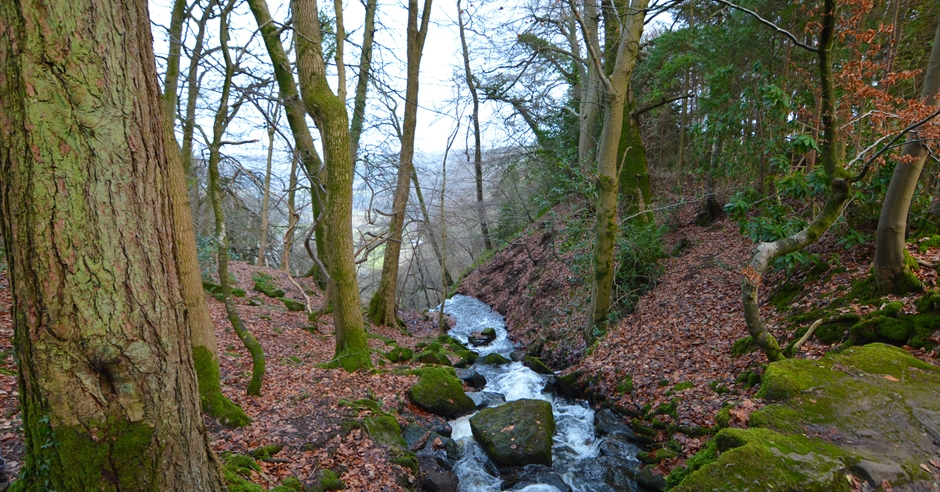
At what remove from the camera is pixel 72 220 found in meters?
1.95

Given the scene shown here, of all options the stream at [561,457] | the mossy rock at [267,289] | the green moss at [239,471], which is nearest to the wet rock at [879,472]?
the stream at [561,457]

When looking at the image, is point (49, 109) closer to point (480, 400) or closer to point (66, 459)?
point (66, 459)

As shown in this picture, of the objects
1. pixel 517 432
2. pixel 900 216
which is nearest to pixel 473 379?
pixel 517 432

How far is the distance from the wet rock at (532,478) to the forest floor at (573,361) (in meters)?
1.27

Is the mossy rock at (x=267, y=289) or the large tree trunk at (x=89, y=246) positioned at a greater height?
the large tree trunk at (x=89, y=246)

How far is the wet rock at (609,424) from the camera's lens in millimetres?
6617

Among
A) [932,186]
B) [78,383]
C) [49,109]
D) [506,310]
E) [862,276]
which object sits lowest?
[506,310]

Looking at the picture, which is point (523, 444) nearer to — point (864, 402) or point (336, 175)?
point (864, 402)

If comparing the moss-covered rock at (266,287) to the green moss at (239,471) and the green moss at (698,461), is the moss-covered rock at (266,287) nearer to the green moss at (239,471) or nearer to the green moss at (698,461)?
the green moss at (239,471)

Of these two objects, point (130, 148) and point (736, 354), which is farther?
point (736, 354)

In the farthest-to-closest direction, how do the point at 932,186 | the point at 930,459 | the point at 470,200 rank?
the point at 470,200, the point at 932,186, the point at 930,459

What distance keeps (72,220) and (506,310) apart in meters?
14.9

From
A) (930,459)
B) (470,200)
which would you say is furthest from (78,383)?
(470,200)

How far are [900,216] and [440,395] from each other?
658cm
